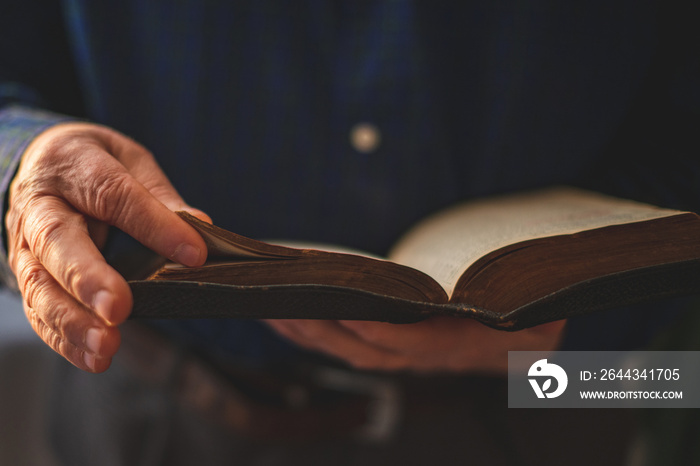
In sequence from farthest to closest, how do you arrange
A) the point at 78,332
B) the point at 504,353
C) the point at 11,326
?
the point at 11,326, the point at 504,353, the point at 78,332

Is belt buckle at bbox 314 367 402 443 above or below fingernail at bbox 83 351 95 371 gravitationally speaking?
below

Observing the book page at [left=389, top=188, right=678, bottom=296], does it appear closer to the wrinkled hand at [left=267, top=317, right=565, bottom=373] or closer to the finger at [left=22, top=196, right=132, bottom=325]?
the wrinkled hand at [left=267, top=317, right=565, bottom=373]

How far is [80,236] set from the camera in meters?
0.38

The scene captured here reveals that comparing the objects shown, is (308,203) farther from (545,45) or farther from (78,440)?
(78,440)

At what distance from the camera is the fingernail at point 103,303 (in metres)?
0.33

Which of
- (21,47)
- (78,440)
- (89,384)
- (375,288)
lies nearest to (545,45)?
(375,288)

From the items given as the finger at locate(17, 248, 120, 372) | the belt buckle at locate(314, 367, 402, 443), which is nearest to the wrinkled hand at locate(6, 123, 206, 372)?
the finger at locate(17, 248, 120, 372)

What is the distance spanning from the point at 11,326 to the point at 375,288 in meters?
1.43

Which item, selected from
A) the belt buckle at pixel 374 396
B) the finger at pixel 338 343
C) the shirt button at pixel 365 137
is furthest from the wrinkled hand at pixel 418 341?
the shirt button at pixel 365 137

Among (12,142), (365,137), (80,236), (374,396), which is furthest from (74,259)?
(374,396)

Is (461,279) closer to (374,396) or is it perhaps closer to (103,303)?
(103,303)

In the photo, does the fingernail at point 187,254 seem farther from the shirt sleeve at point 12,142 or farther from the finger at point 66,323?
the shirt sleeve at point 12,142

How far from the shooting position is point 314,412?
0.79m

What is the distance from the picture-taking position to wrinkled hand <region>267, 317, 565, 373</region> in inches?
19.4
